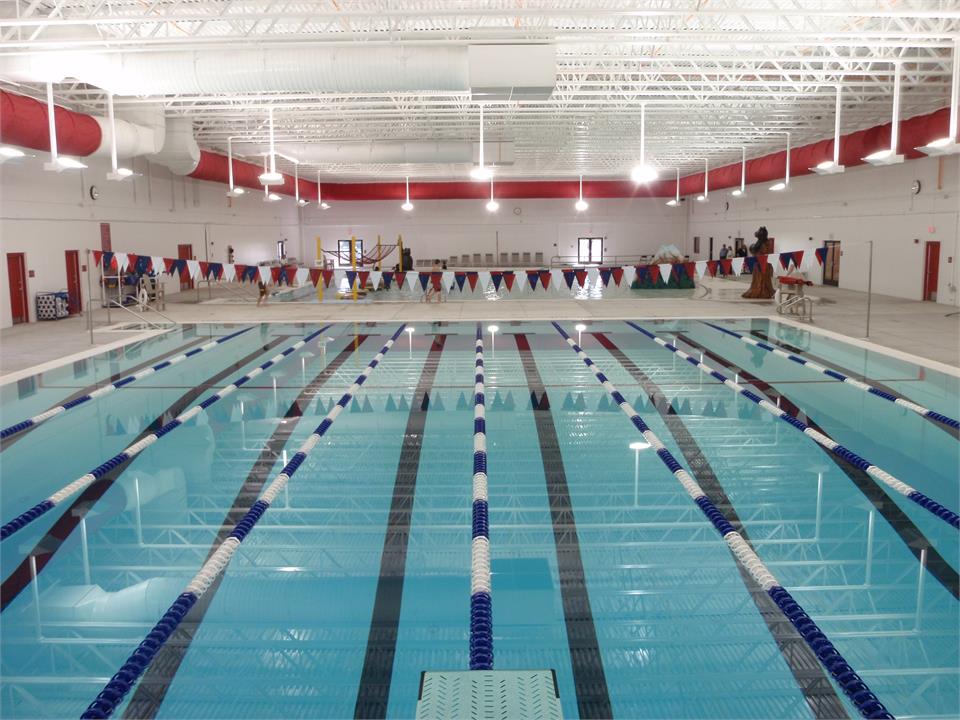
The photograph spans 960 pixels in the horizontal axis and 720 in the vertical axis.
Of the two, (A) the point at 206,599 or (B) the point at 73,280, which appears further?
(B) the point at 73,280

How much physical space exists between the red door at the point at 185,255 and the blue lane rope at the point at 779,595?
61.8 feet

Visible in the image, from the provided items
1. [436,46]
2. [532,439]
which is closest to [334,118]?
[436,46]

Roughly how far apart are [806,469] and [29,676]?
233 inches

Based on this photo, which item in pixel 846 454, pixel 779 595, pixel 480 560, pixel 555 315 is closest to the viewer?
pixel 779 595

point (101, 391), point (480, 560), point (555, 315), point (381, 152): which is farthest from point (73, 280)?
point (480, 560)

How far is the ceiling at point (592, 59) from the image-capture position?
9336 mm

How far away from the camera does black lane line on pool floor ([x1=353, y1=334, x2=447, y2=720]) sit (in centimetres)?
369

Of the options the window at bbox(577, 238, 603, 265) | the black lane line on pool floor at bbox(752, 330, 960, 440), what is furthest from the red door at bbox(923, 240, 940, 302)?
the window at bbox(577, 238, 603, 265)

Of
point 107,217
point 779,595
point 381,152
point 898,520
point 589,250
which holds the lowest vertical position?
point 898,520

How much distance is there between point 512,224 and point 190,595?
108ft

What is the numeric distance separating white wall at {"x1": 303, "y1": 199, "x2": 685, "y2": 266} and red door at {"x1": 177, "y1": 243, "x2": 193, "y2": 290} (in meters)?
12.1

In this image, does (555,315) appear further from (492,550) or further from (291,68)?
(492,550)

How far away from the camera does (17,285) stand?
50.9 ft

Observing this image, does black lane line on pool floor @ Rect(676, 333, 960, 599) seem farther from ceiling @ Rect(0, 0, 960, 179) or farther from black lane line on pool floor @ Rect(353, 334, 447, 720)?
ceiling @ Rect(0, 0, 960, 179)
